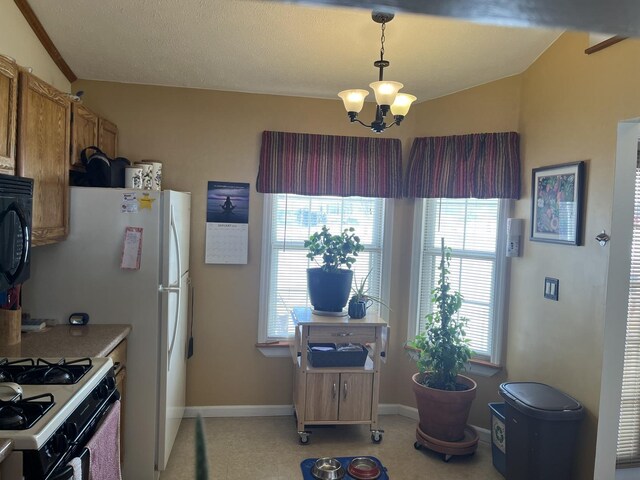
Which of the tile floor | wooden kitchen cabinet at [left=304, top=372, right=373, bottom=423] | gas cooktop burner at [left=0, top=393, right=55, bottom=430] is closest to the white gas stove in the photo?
gas cooktop burner at [left=0, top=393, right=55, bottom=430]

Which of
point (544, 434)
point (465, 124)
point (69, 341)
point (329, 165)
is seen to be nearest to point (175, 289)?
point (69, 341)

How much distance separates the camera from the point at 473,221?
11.4 ft

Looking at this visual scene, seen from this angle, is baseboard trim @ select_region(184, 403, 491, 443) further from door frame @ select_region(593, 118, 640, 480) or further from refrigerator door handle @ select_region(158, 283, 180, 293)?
door frame @ select_region(593, 118, 640, 480)

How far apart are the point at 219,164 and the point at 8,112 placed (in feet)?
5.57

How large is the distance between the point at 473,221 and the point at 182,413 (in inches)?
98.3

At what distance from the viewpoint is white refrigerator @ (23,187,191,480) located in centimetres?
258

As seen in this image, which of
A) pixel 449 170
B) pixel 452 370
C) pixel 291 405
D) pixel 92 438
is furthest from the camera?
pixel 291 405

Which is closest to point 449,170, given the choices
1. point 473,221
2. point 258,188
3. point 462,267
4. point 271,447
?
point 473,221

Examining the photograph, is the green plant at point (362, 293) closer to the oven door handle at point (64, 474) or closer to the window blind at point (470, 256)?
the window blind at point (470, 256)

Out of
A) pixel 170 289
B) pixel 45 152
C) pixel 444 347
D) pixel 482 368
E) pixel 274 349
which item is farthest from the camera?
pixel 274 349

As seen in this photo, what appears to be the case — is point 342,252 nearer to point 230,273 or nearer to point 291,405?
point 230,273

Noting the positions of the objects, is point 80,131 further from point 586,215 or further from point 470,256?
point 586,215

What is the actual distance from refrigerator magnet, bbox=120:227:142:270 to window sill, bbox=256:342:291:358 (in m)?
1.35

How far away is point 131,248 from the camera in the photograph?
8.60 feet
